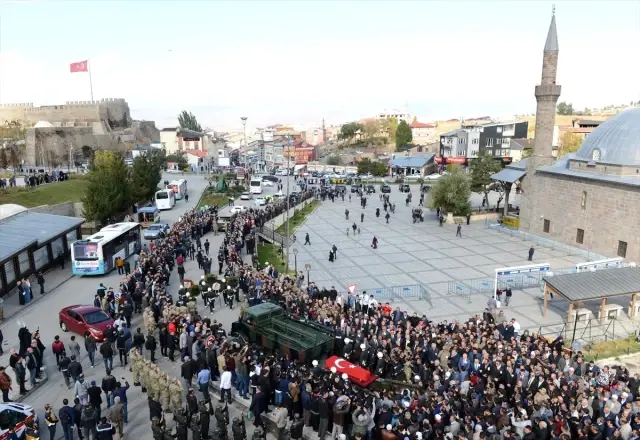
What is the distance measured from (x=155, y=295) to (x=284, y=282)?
5.14 metres

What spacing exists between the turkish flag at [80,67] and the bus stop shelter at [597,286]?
7779 cm

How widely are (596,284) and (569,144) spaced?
65.1 m

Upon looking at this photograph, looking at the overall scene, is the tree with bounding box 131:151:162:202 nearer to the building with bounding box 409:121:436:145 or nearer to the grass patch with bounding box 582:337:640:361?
the grass patch with bounding box 582:337:640:361

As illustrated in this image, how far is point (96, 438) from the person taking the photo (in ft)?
36.3

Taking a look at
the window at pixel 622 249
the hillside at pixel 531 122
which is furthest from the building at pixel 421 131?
the window at pixel 622 249

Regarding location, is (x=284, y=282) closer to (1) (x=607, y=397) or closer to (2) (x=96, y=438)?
(2) (x=96, y=438)

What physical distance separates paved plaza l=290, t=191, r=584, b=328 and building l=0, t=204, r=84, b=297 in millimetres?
12707

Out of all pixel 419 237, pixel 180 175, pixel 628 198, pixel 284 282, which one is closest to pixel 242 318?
pixel 284 282

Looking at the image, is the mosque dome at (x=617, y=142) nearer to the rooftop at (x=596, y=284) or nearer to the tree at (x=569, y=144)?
the rooftop at (x=596, y=284)

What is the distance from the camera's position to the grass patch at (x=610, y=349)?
17.6 metres

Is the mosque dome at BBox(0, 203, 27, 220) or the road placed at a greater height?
the mosque dome at BBox(0, 203, 27, 220)

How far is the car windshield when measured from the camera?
17016mm

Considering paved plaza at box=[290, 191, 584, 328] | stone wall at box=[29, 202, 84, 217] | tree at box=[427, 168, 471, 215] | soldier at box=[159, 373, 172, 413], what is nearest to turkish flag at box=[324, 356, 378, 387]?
soldier at box=[159, 373, 172, 413]

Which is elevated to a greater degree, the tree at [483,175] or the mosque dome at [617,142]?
the mosque dome at [617,142]
